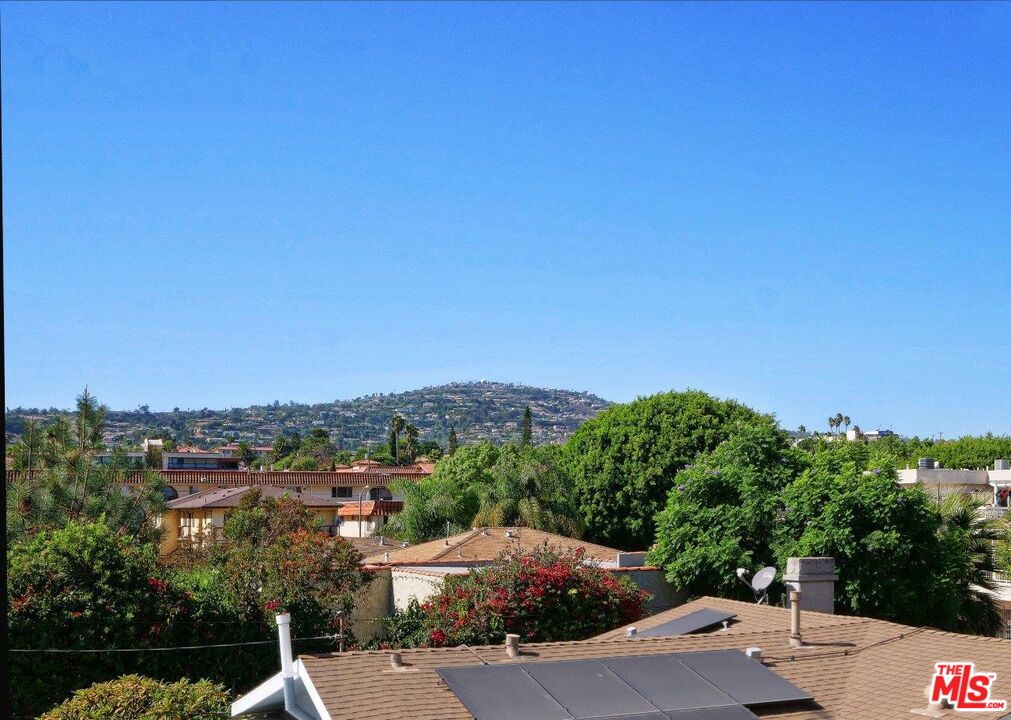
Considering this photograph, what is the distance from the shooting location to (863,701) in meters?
13.4

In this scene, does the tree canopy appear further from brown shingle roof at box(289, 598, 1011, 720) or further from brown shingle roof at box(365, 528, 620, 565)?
brown shingle roof at box(289, 598, 1011, 720)

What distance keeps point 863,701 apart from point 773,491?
17506 mm

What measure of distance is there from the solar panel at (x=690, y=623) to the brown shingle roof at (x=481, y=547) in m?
16.6

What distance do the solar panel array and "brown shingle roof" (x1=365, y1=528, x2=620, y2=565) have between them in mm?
21916

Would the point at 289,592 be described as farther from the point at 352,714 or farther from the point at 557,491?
the point at 557,491

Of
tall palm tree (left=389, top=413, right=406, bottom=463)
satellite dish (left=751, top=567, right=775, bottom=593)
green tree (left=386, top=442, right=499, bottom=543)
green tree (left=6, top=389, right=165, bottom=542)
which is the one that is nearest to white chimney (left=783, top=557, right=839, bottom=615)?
satellite dish (left=751, top=567, right=775, bottom=593)

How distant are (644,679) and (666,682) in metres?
0.26

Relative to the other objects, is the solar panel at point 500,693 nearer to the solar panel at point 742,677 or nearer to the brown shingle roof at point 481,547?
the solar panel at point 742,677


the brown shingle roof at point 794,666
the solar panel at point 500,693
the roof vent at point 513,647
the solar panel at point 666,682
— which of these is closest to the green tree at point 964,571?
the brown shingle roof at point 794,666

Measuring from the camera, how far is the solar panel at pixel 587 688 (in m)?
12.1

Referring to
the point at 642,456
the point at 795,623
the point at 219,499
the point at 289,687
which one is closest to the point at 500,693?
the point at 289,687

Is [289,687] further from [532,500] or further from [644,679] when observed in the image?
[532,500]

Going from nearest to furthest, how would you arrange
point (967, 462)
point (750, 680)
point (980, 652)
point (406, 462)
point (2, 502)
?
point (2, 502) → point (750, 680) → point (980, 652) → point (967, 462) → point (406, 462)

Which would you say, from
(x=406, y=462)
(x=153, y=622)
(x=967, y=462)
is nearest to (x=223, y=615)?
(x=153, y=622)
